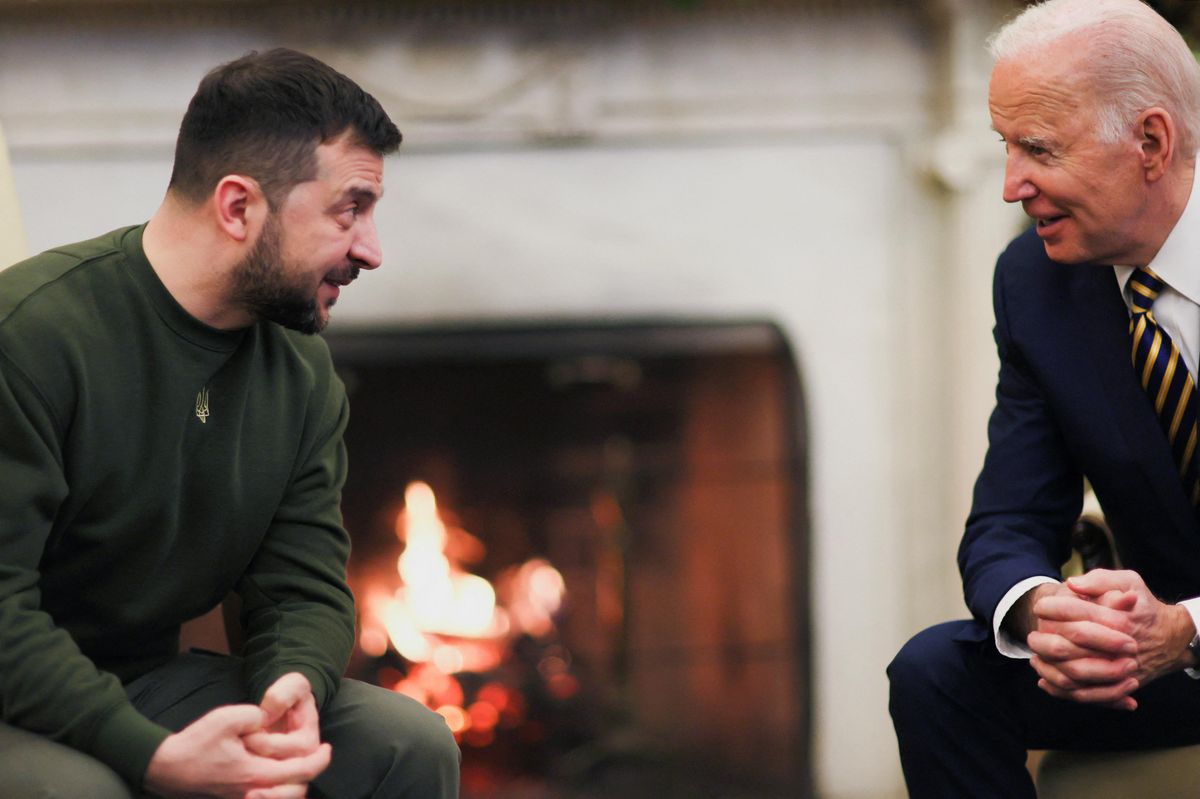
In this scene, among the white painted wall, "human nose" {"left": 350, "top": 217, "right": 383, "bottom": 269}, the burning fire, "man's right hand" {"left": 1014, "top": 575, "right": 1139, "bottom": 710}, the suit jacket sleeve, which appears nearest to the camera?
"man's right hand" {"left": 1014, "top": 575, "right": 1139, "bottom": 710}

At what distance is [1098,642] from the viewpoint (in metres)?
1.13

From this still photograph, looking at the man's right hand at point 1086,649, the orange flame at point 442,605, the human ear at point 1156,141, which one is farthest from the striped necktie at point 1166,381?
the orange flame at point 442,605

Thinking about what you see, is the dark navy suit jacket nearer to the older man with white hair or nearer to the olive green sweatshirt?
the older man with white hair

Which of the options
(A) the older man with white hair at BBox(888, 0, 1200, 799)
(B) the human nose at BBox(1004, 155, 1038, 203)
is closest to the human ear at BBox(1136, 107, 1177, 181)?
(A) the older man with white hair at BBox(888, 0, 1200, 799)

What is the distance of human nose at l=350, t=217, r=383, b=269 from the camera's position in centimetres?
125

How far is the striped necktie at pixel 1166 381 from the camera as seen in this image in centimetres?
129

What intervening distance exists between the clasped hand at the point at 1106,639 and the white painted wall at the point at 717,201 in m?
1.32

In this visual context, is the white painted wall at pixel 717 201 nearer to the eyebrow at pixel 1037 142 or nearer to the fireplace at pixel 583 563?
the fireplace at pixel 583 563

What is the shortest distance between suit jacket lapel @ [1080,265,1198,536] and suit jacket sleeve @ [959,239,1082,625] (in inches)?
2.3

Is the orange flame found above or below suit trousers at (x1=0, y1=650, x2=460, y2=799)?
below

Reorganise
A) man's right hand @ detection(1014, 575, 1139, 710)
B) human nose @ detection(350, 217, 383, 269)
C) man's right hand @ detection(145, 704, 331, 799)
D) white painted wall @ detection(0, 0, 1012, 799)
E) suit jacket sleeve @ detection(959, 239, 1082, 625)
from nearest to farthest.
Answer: man's right hand @ detection(145, 704, 331, 799), man's right hand @ detection(1014, 575, 1139, 710), human nose @ detection(350, 217, 383, 269), suit jacket sleeve @ detection(959, 239, 1082, 625), white painted wall @ detection(0, 0, 1012, 799)

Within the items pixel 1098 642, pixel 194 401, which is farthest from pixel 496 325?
pixel 1098 642

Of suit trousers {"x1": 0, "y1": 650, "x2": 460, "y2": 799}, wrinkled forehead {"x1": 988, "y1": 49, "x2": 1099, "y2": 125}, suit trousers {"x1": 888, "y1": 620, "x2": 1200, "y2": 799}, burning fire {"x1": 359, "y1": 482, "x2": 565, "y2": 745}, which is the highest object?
wrinkled forehead {"x1": 988, "y1": 49, "x2": 1099, "y2": 125}

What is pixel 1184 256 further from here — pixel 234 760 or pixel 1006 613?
pixel 234 760
